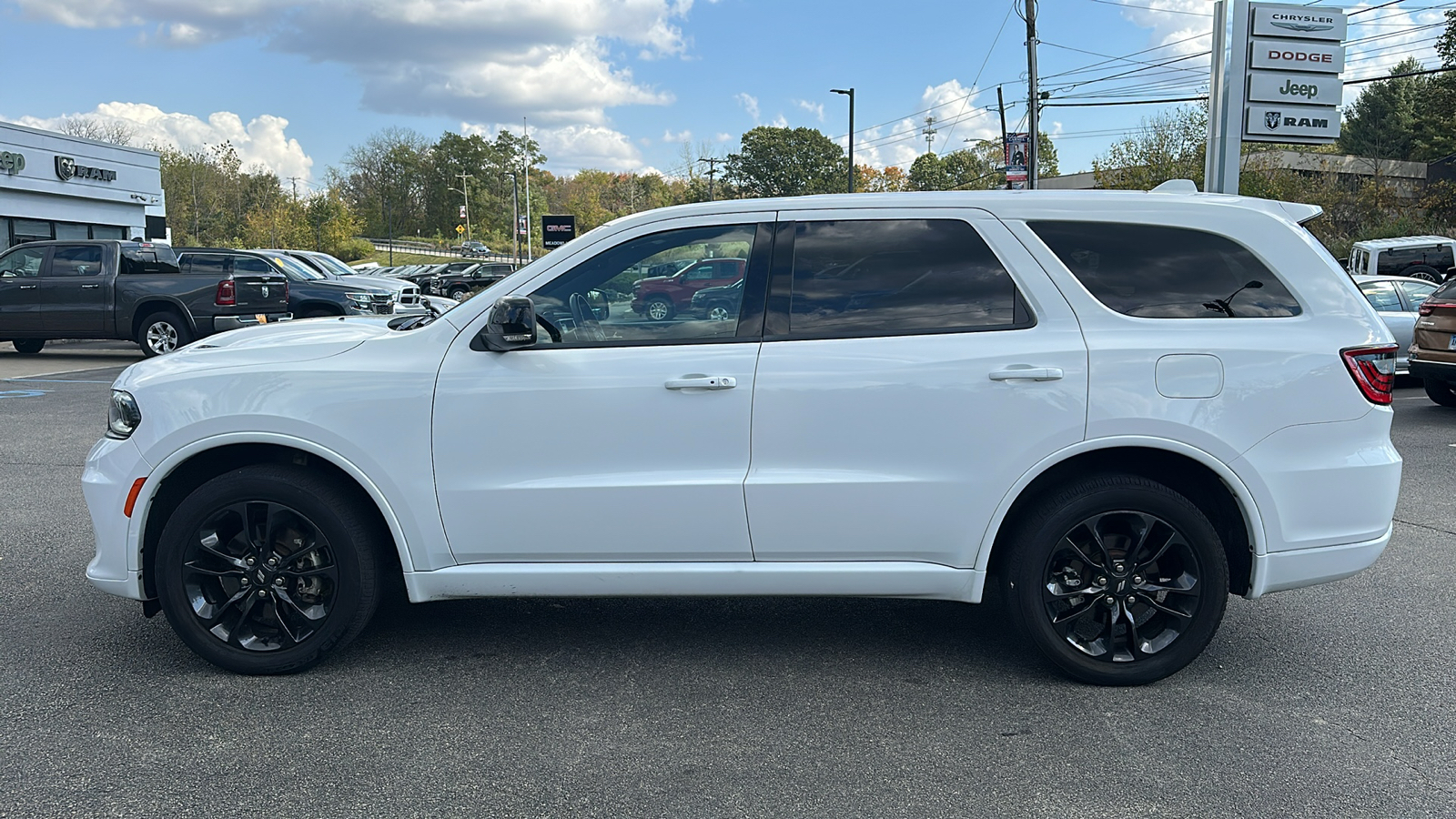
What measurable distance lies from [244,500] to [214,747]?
0.89 meters

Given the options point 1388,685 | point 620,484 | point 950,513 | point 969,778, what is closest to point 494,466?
point 620,484

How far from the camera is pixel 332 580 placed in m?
3.92

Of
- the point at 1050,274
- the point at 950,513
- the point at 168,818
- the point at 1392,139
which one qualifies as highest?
the point at 1392,139

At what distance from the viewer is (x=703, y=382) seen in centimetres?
372

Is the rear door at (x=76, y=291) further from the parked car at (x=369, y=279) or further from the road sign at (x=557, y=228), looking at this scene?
the road sign at (x=557, y=228)

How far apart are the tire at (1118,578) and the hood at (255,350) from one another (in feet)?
8.65

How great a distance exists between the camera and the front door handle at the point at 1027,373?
3709 millimetres

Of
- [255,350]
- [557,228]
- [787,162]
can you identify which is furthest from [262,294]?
[787,162]

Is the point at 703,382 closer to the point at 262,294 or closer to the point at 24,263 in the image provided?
the point at 262,294

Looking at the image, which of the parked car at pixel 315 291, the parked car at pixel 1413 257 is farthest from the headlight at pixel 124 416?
the parked car at pixel 1413 257

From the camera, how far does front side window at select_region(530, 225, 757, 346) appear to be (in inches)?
153

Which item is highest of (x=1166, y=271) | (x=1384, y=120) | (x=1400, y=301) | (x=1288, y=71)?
(x=1384, y=120)

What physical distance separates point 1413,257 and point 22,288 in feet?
85.6

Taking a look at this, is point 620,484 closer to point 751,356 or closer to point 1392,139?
point 751,356
